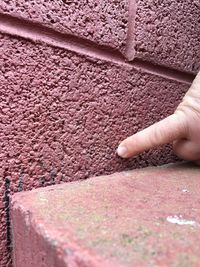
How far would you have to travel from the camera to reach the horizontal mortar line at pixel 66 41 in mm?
722

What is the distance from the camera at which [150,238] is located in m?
0.49

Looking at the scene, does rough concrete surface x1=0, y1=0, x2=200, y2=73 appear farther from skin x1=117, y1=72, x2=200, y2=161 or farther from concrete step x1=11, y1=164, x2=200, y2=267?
concrete step x1=11, y1=164, x2=200, y2=267

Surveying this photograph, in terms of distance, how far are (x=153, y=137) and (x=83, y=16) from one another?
311mm

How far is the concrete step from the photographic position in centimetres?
44

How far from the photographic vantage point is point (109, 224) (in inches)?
20.7

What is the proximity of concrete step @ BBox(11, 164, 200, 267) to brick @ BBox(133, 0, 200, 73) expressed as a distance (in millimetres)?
372

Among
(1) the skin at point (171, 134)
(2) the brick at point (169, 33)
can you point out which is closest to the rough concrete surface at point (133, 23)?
(2) the brick at point (169, 33)

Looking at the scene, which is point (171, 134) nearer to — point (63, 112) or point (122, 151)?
point (122, 151)

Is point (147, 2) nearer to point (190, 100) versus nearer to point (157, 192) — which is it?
point (190, 100)

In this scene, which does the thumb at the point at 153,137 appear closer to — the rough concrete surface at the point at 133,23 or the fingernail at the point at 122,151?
the fingernail at the point at 122,151

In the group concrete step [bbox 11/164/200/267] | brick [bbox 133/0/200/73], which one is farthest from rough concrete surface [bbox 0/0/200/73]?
concrete step [bbox 11/164/200/267]

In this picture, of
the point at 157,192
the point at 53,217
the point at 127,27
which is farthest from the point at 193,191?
the point at 127,27

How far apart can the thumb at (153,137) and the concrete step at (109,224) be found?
103 millimetres

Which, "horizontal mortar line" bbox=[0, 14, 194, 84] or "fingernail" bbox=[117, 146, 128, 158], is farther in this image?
"fingernail" bbox=[117, 146, 128, 158]
